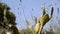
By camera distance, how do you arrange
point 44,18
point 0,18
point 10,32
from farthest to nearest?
point 0,18 < point 44,18 < point 10,32

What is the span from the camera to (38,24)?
4.80 ft

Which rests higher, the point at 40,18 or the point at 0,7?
the point at 40,18

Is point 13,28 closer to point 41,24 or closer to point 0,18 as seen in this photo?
point 41,24

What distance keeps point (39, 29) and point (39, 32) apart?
0.03 metres

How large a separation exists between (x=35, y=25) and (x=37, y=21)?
4cm

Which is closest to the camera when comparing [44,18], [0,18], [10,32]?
[10,32]

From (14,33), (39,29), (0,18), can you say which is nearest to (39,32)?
(39,29)

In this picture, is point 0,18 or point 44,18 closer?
point 44,18

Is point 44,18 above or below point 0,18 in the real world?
above

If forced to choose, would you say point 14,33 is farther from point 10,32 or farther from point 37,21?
point 37,21

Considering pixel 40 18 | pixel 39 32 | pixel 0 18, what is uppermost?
pixel 40 18

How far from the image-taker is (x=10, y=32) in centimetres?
132

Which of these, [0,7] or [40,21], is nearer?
[40,21]

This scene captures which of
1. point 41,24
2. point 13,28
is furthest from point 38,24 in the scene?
point 13,28
